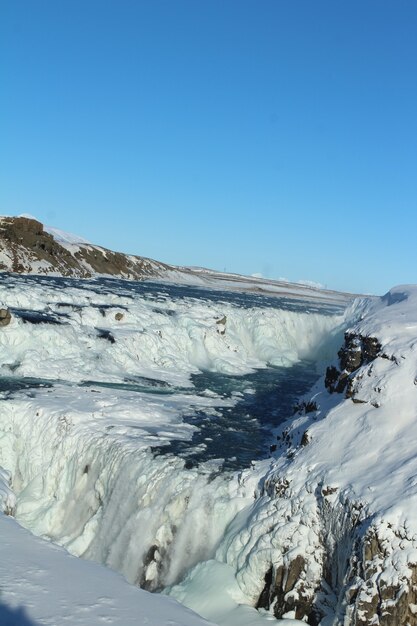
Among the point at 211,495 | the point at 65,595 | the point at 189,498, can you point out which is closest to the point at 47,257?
the point at 189,498

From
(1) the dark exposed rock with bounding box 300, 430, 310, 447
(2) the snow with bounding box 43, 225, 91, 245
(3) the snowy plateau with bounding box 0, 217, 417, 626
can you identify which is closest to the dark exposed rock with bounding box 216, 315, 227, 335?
(3) the snowy plateau with bounding box 0, 217, 417, 626

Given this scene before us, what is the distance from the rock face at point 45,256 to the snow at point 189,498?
85.2 ft

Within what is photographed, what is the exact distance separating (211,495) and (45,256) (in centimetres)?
3742

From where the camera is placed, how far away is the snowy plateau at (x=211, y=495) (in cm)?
755

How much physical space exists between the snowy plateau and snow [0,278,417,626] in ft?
0.09

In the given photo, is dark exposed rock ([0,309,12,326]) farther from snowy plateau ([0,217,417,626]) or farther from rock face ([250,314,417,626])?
rock face ([250,314,417,626])

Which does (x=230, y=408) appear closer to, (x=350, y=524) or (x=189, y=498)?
(x=189, y=498)

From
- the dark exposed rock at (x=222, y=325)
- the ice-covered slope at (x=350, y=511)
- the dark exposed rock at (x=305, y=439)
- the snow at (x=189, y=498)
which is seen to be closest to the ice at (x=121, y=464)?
the snow at (x=189, y=498)

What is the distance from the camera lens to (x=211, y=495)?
10.8m

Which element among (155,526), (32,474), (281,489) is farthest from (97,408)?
(281,489)

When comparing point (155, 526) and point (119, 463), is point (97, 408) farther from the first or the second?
point (155, 526)

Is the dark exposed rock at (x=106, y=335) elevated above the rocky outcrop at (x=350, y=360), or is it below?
below

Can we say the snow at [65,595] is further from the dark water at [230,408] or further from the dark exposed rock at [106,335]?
the dark exposed rock at [106,335]

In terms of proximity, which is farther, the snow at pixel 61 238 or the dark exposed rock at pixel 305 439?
the snow at pixel 61 238
